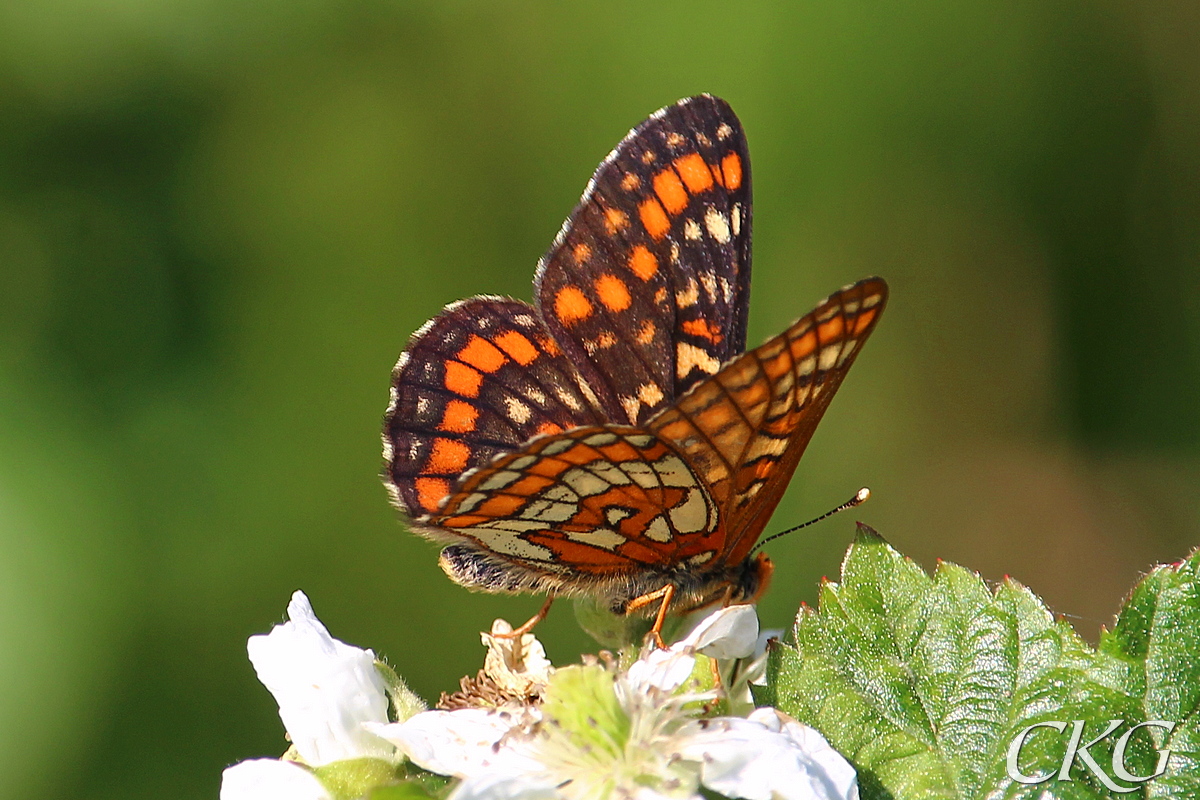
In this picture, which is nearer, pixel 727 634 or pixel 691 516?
pixel 727 634

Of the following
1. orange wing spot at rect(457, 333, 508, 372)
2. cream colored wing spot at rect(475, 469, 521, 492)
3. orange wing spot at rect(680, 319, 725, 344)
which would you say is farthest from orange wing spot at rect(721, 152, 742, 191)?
cream colored wing spot at rect(475, 469, 521, 492)

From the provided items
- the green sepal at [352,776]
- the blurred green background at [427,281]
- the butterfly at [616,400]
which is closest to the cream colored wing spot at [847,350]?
the butterfly at [616,400]

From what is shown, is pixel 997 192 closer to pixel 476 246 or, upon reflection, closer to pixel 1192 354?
pixel 1192 354

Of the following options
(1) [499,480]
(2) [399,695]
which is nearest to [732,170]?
(1) [499,480]

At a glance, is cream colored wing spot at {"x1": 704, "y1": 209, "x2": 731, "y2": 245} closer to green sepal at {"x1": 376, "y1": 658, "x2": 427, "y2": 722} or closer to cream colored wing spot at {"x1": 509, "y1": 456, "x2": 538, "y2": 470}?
cream colored wing spot at {"x1": 509, "y1": 456, "x2": 538, "y2": 470}

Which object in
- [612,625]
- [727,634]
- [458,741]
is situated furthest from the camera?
[612,625]

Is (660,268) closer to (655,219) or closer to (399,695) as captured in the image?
(655,219)

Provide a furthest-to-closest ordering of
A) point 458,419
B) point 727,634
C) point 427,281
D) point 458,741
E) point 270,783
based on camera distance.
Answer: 1. point 427,281
2. point 458,419
3. point 727,634
4. point 458,741
5. point 270,783

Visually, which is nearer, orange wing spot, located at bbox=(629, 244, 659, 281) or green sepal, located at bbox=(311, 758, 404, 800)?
green sepal, located at bbox=(311, 758, 404, 800)
